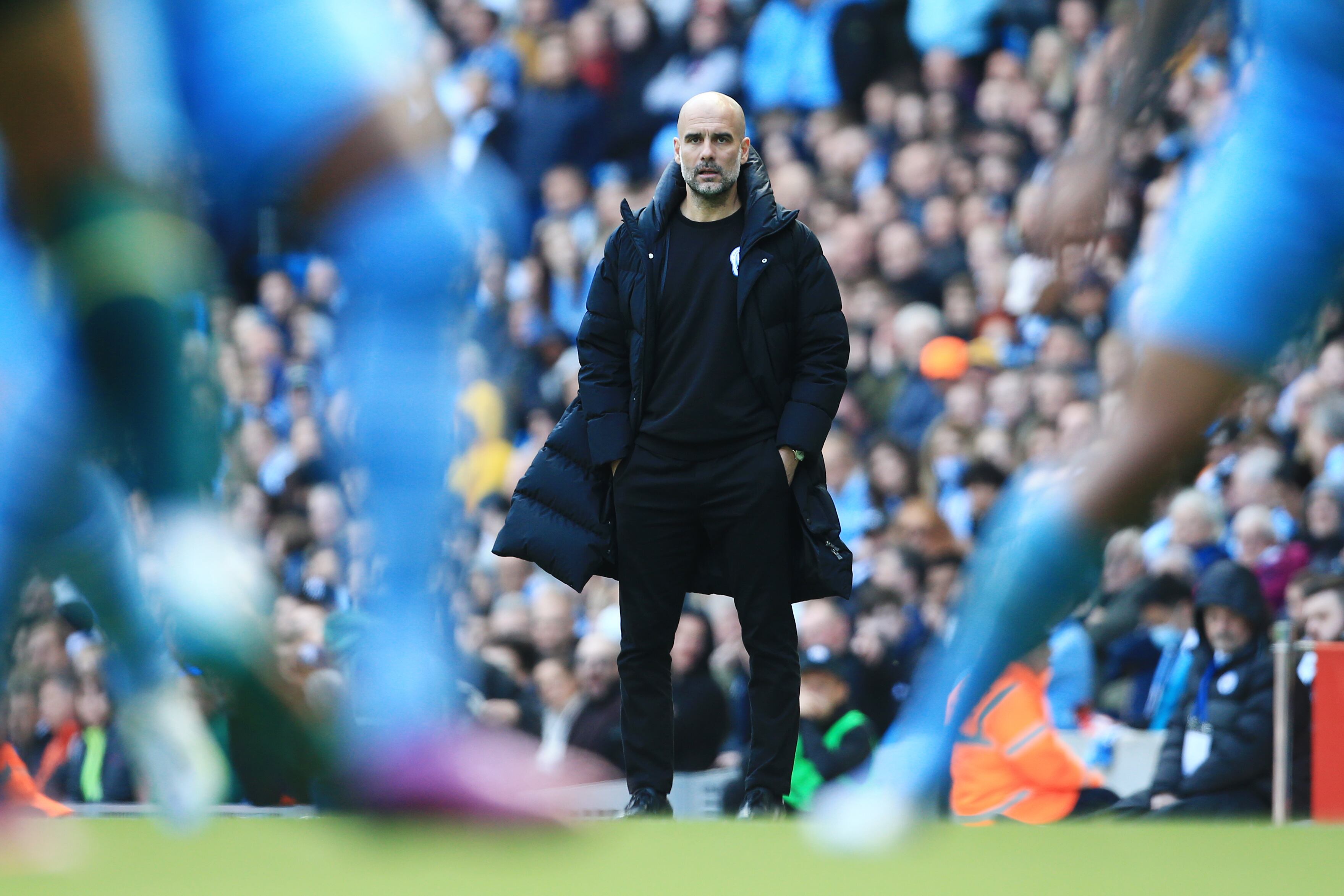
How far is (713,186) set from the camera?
3668 mm

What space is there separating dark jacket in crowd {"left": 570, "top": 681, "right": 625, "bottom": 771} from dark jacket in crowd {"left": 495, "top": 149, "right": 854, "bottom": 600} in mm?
1810

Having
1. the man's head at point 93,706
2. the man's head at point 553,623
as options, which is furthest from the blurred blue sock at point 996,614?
the man's head at point 93,706

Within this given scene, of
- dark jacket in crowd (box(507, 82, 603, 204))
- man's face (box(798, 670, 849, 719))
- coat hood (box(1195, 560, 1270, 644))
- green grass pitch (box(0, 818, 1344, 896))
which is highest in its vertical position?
dark jacket in crowd (box(507, 82, 603, 204))

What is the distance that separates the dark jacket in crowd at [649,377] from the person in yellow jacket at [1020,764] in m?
0.49

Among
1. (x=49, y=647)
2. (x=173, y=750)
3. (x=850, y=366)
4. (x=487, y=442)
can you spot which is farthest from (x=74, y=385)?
(x=850, y=366)

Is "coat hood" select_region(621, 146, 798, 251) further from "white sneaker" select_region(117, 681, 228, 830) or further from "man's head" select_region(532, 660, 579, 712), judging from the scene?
"man's head" select_region(532, 660, 579, 712)

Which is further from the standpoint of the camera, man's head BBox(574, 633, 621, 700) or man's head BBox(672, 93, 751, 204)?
man's head BBox(574, 633, 621, 700)

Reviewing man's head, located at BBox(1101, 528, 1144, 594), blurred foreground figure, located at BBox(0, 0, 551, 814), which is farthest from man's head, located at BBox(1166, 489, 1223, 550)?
blurred foreground figure, located at BBox(0, 0, 551, 814)

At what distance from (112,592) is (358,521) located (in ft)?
3.30

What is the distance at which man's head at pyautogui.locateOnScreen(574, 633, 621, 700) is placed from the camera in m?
5.60

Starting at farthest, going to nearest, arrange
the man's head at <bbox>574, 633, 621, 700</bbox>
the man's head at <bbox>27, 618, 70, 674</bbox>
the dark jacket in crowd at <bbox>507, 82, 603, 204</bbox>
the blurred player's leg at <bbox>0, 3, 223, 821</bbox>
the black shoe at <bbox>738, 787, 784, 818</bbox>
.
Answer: the dark jacket in crowd at <bbox>507, 82, 603, 204</bbox>, the man's head at <bbox>27, 618, 70, 674</bbox>, the man's head at <bbox>574, 633, 621, 700</bbox>, the black shoe at <bbox>738, 787, 784, 818</bbox>, the blurred player's leg at <bbox>0, 3, 223, 821</bbox>

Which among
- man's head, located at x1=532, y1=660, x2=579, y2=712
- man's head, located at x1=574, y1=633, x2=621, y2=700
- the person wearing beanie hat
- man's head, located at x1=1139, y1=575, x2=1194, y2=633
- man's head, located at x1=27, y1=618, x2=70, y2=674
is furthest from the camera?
man's head, located at x1=27, y1=618, x2=70, y2=674

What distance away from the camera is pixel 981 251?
6961mm

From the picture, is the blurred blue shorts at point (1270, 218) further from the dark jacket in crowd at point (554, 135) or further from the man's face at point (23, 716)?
the dark jacket in crowd at point (554, 135)
